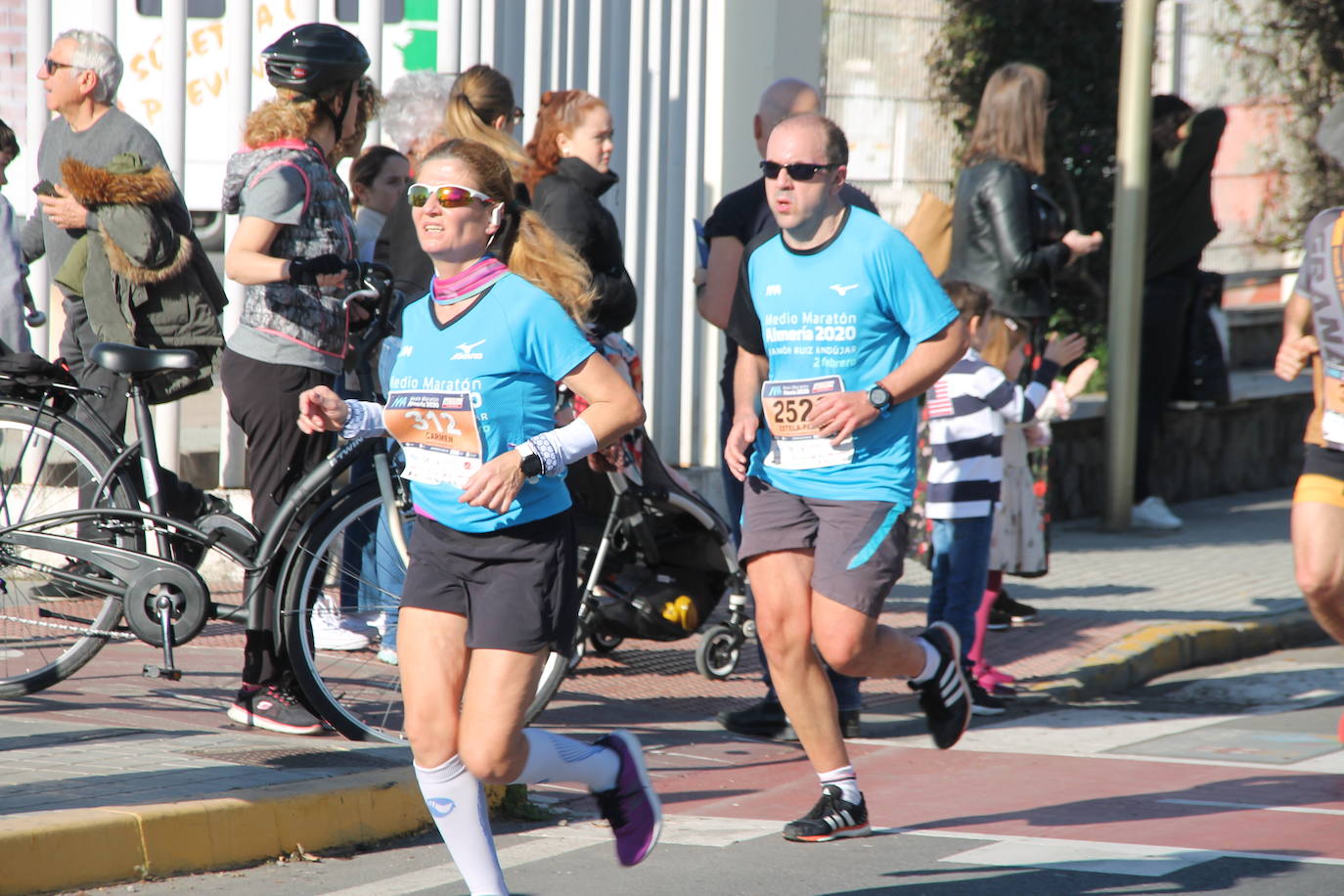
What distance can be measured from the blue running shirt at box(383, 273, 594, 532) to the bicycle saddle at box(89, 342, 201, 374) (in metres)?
1.94

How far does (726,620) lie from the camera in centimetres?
802

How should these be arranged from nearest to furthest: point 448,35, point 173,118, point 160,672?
point 160,672
point 173,118
point 448,35

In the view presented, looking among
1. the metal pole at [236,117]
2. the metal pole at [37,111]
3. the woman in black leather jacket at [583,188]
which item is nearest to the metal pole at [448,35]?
the metal pole at [236,117]

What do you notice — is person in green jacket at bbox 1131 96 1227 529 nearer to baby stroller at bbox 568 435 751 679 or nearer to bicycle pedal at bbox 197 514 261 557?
baby stroller at bbox 568 435 751 679

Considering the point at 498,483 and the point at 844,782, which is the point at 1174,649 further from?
the point at 498,483

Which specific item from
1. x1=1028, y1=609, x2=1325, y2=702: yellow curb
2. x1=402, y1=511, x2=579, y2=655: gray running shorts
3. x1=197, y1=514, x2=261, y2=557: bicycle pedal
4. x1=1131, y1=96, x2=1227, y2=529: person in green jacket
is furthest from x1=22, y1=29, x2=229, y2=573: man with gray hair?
x1=1131, y1=96, x2=1227, y2=529: person in green jacket

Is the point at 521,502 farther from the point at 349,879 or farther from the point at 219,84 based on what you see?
the point at 219,84

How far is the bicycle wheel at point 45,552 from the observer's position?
20.6 ft

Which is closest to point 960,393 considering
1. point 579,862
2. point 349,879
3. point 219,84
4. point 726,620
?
point 726,620

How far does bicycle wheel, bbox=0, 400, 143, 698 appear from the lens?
6.29 meters

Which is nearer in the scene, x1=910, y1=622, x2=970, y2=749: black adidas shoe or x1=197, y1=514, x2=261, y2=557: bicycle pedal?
x1=910, y1=622, x2=970, y2=749: black adidas shoe

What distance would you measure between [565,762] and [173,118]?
16.7ft

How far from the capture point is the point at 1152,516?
12227mm

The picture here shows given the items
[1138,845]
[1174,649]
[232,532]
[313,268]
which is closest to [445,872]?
[232,532]
